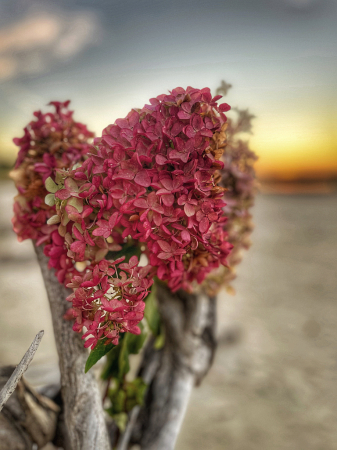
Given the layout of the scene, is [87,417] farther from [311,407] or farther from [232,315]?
[232,315]

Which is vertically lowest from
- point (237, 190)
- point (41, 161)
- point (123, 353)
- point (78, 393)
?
point (78, 393)

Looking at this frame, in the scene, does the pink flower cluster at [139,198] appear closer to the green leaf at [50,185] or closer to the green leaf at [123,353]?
the green leaf at [50,185]

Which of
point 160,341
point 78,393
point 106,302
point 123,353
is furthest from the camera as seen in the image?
point 160,341

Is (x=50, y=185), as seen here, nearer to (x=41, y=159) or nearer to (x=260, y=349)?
(x=41, y=159)

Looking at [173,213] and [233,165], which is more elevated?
[233,165]

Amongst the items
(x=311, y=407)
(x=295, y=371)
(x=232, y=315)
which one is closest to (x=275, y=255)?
(x=232, y=315)

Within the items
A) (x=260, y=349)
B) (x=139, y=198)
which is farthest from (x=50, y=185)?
(x=260, y=349)
